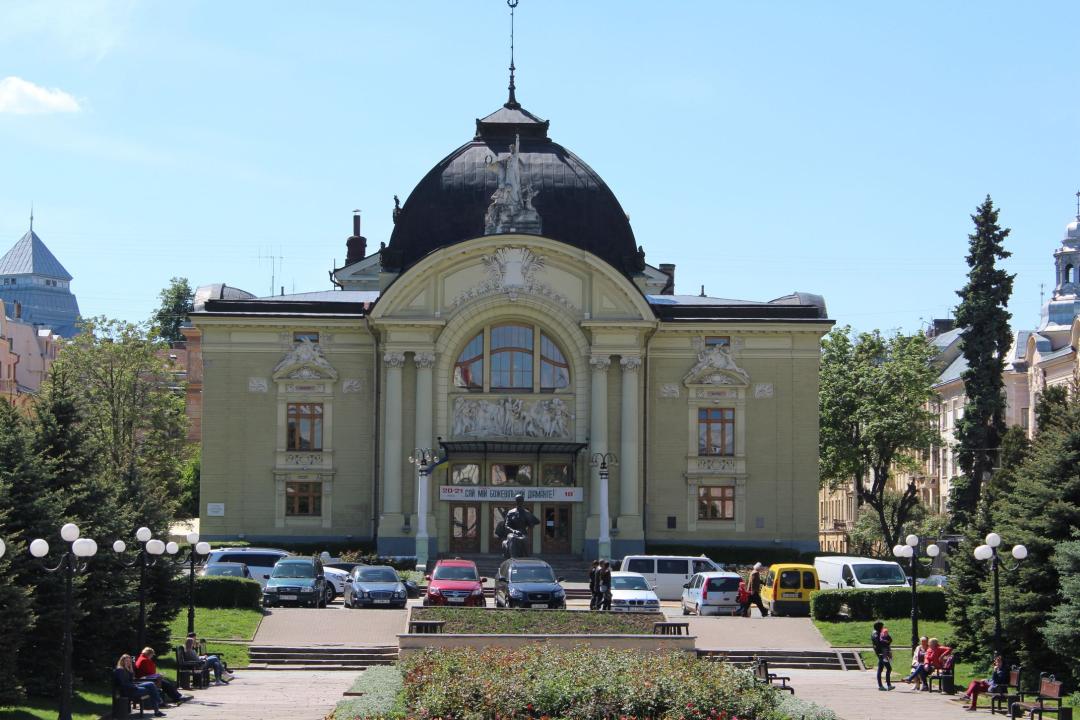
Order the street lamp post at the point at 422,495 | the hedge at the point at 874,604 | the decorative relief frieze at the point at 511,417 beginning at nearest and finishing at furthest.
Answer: the hedge at the point at 874,604 < the street lamp post at the point at 422,495 < the decorative relief frieze at the point at 511,417

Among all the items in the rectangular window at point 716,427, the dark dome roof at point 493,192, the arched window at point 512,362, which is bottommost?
the rectangular window at point 716,427

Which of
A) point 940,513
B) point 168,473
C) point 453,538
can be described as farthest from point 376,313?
point 940,513

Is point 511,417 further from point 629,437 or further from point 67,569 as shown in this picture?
point 67,569

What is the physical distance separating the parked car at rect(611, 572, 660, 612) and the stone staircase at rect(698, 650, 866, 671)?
5.68 meters

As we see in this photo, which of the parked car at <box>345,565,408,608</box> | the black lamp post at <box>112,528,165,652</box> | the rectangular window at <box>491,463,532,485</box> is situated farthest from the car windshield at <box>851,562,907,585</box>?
the black lamp post at <box>112,528,165,652</box>

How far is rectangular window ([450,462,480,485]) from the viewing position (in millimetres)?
65562

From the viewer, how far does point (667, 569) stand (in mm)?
54312

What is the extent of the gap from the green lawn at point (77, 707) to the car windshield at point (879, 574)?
962 inches

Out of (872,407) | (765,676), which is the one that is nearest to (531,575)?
(765,676)

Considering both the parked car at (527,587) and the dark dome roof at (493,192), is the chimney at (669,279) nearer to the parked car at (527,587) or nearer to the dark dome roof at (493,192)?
the dark dome roof at (493,192)

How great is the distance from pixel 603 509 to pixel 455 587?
55.5ft

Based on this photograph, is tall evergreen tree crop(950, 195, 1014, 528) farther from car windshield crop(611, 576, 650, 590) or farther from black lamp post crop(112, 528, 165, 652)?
black lamp post crop(112, 528, 165, 652)

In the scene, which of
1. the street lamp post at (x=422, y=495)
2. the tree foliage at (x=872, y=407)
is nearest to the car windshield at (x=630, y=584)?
the street lamp post at (x=422, y=495)

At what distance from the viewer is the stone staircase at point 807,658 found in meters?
40.7
